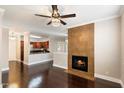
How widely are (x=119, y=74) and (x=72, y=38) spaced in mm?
2833

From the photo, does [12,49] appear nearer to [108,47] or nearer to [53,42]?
→ [53,42]

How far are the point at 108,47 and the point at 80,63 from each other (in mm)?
1612

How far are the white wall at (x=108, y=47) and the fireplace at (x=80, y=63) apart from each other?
1.85ft

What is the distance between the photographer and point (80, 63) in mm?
5254

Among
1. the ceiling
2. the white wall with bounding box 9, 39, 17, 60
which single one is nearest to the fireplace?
the ceiling

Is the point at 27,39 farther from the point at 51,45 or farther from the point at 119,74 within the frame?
the point at 119,74

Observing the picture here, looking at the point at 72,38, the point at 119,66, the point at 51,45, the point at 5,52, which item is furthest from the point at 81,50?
the point at 51,45

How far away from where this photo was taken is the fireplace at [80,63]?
5012mm

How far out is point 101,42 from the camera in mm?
4477

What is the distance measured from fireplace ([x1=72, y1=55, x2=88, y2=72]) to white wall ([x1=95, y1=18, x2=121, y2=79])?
22.2 inches

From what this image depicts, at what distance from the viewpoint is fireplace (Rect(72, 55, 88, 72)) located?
501 centimetres

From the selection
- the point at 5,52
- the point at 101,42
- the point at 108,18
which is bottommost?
the point at 5,52

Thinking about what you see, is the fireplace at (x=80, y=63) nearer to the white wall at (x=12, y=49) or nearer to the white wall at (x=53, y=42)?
the white wall at (x=53, y=42)
